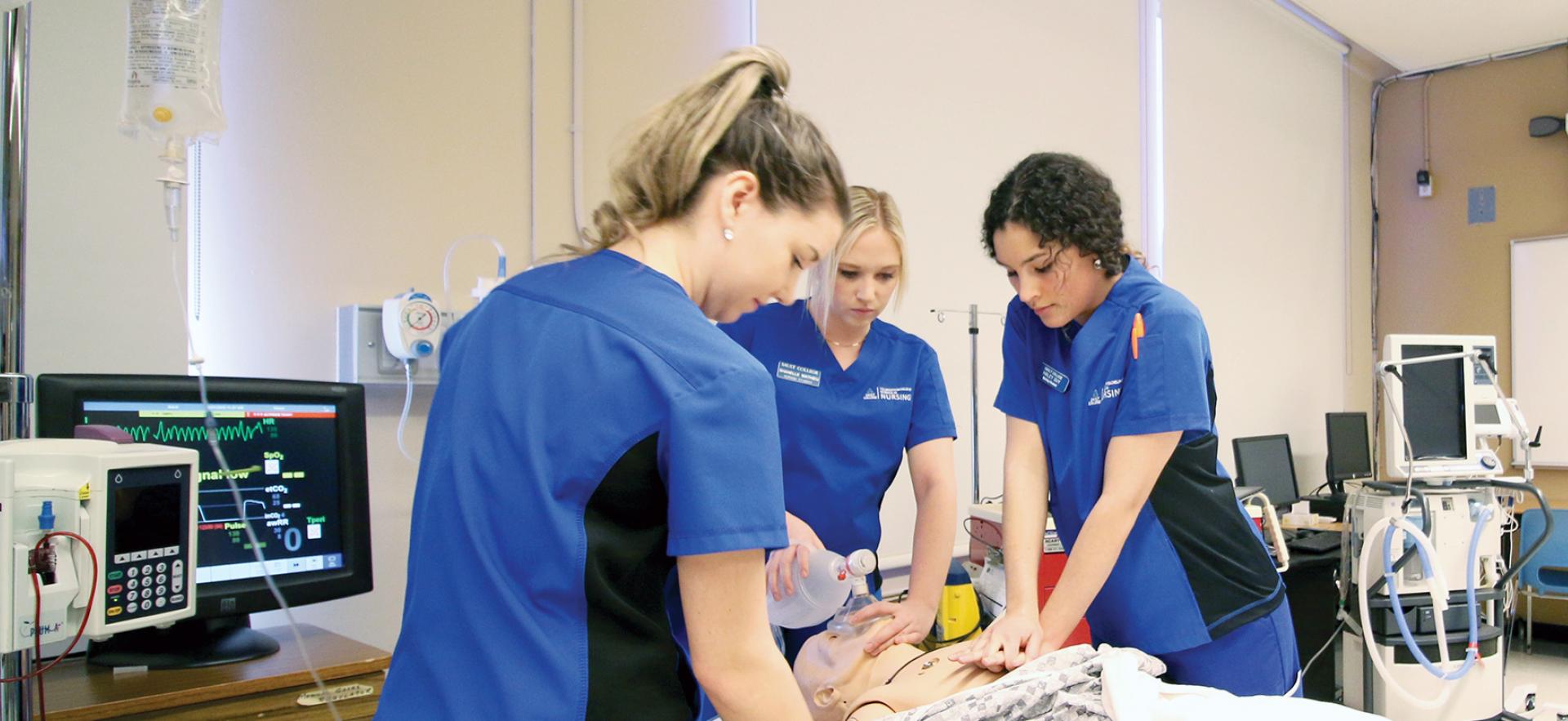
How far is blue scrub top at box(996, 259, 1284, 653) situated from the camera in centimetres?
143

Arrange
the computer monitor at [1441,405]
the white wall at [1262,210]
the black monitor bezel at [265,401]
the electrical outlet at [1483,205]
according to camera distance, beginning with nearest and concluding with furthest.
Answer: the black monitor bezel at [265,401] → the computer monitor at [1441,405] → the white wall at [1262,210] → the electrical outlet at [1483,205]

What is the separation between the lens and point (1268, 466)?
14.8 ft

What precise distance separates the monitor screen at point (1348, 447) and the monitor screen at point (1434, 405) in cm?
144

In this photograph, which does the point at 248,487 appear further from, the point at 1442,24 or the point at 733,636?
the point at 1442,24

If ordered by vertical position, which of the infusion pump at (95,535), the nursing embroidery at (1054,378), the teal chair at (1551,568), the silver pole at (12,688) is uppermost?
the nursing embroidery at (1054,378)

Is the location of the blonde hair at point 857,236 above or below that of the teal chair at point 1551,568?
above

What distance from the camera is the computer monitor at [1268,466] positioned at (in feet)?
14.2

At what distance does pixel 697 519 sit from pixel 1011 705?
0.57m

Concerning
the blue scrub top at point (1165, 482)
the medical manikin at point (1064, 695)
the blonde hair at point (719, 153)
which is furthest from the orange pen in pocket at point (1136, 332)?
the blonde hair at point (719, 153)

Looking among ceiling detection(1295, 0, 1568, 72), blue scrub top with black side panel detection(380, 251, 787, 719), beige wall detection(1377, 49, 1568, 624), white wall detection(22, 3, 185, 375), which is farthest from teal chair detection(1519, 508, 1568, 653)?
white wall detection(22, 3, 185, 375)

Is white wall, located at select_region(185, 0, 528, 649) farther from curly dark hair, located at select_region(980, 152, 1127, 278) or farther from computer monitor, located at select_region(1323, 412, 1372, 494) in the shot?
computer monitor, located at select_region(1323, 412, 1372, 494)

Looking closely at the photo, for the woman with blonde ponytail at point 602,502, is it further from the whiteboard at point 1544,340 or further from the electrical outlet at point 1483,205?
the electrical outlet at point 1483,205

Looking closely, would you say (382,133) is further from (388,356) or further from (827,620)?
(827,620)

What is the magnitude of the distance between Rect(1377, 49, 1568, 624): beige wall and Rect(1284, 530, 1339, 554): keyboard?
221 centimetres
